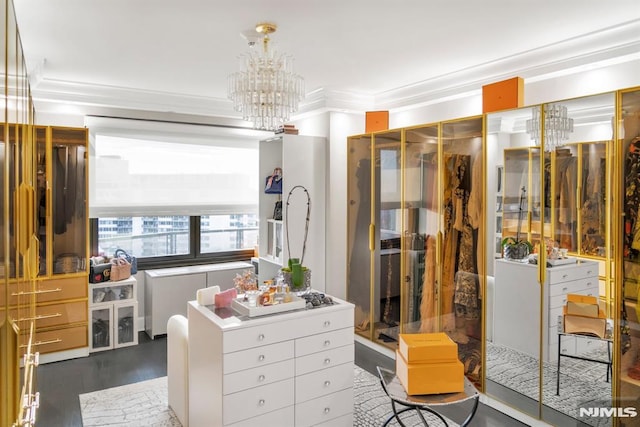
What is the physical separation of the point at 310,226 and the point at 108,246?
7.63 feet

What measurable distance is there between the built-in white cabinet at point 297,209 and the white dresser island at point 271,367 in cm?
187

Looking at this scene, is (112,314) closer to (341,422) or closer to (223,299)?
(223,299)

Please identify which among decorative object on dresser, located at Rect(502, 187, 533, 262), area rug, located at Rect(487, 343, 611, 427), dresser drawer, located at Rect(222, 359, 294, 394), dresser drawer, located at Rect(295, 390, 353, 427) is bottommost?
dresser drawer, located at Rect(295, 390, 353, 427)

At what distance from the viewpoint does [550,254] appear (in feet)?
→ 9.35

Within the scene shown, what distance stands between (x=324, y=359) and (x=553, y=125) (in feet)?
6.93

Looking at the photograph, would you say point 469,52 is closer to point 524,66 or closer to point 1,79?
point 524,66

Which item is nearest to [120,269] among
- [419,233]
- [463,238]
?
Result: [419,233]

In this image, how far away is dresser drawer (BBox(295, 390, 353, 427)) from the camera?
268 cm

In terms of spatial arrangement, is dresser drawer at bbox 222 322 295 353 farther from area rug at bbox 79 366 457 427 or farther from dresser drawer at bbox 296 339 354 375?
area rug at bbox 79 366 457 427

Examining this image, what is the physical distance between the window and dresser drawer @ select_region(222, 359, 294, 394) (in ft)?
10.00

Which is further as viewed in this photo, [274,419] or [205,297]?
[205,297]

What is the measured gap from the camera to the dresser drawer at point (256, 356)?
7.91ft

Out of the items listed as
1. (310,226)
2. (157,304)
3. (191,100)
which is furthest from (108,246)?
(310,226)

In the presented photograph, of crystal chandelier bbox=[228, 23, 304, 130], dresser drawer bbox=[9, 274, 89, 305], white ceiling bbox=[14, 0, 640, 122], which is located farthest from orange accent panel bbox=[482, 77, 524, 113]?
dresser drawer bbox=[9, 274, 89, 305]
